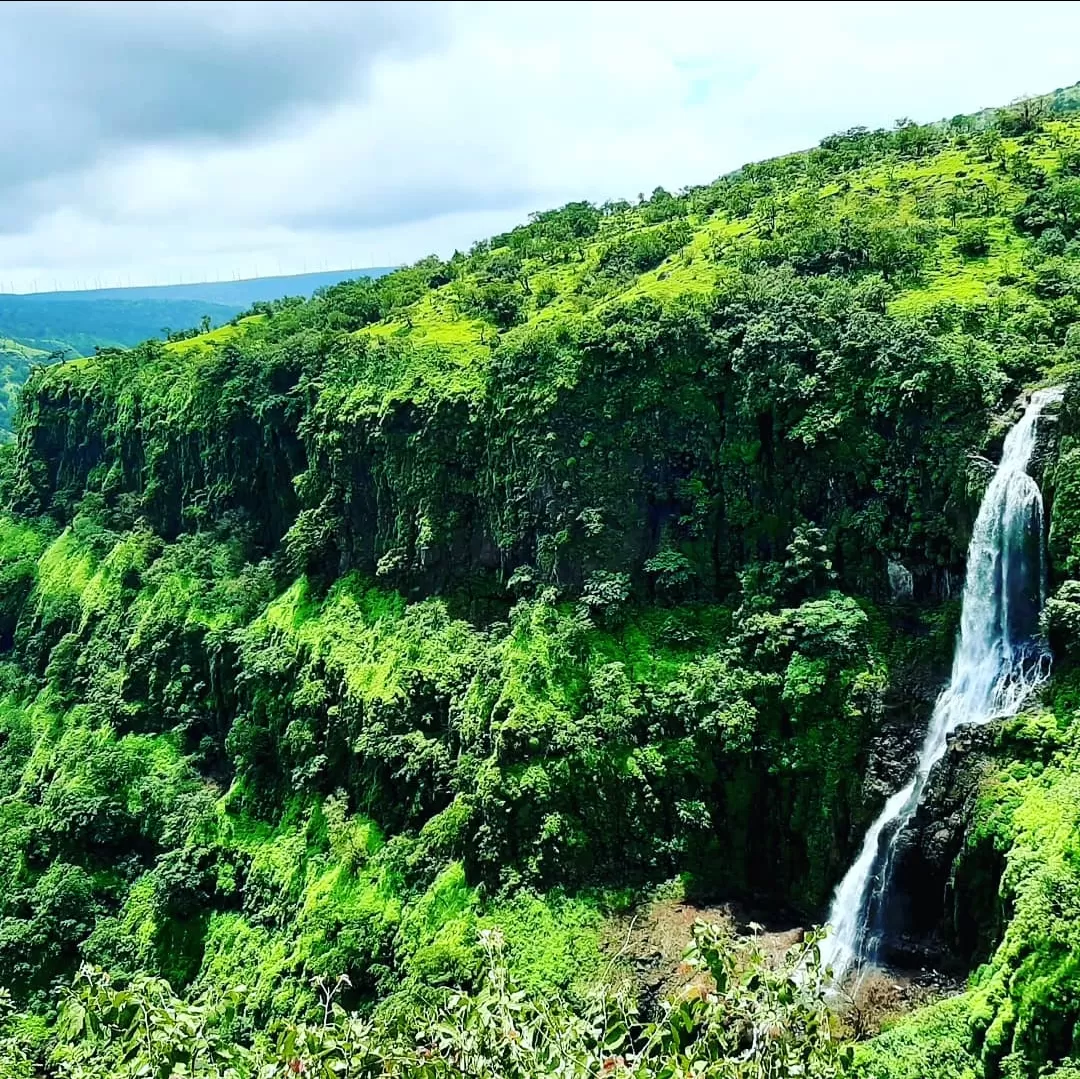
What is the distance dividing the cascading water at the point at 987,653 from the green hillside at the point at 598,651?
0.47 metres

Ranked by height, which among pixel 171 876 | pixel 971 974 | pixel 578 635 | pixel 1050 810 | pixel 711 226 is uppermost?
pixel 711 226

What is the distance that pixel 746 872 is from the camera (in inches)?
836

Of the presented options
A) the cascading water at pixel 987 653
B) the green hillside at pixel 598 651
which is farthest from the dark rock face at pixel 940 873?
the cascading water at pixel 987 653

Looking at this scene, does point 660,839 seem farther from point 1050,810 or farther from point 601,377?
point 601,377

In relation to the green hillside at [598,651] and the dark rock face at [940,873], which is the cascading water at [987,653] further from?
the green hillside at [598,651]

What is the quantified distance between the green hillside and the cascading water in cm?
47

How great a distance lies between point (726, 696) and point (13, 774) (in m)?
25.8

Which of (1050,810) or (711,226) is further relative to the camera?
(711,226)

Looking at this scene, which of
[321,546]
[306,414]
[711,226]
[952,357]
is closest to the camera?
[952,357]

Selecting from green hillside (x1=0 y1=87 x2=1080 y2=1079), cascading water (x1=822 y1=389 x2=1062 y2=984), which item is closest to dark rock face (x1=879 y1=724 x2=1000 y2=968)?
green hillside (x1=0 y1=87 x2=1080 y2=1079)

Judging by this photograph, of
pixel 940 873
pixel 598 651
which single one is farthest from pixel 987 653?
pixel 598 651

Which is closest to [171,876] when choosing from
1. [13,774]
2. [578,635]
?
[13,774]

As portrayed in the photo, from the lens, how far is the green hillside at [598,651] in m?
18.8

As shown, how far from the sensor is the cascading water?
60.0 ft
